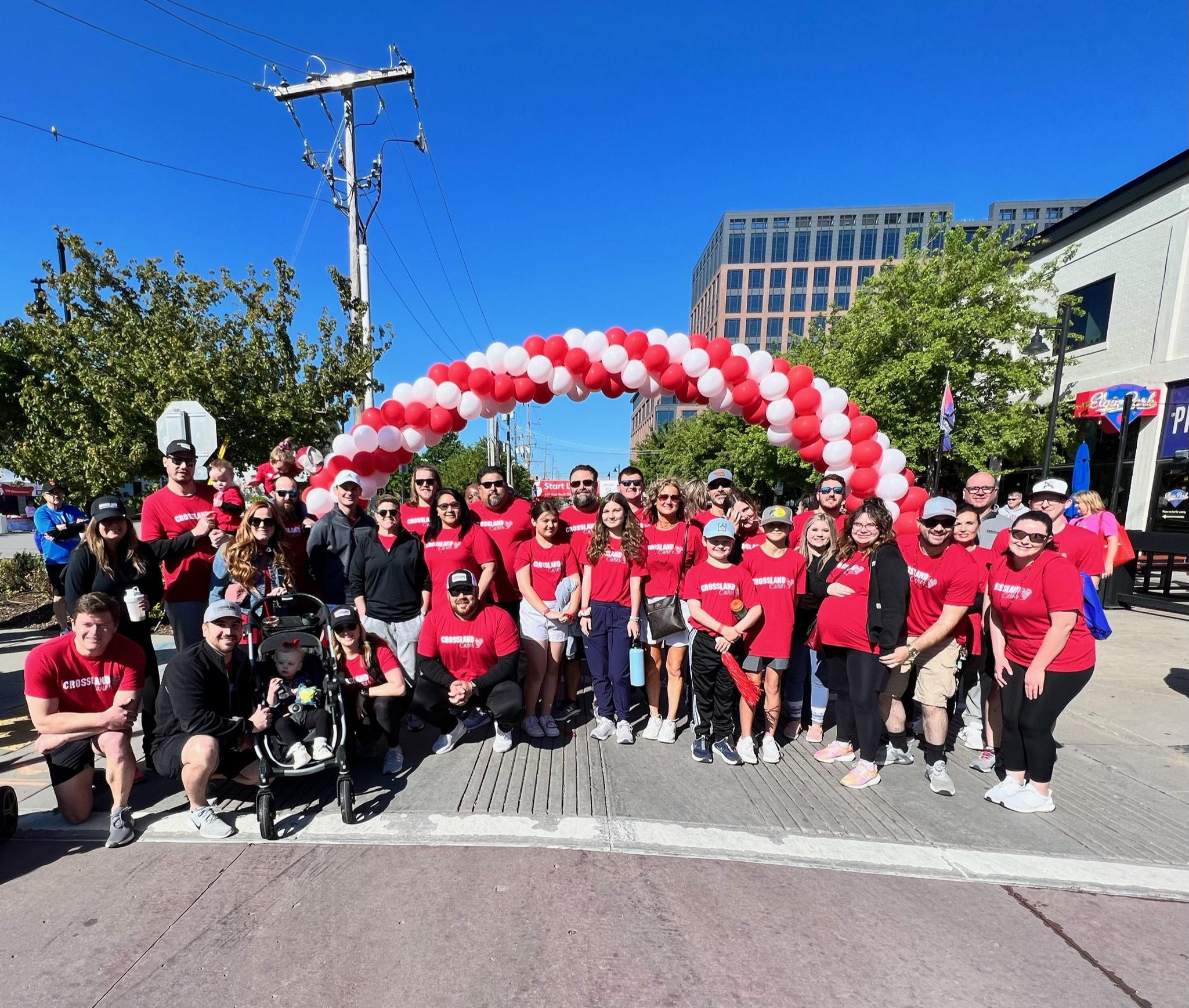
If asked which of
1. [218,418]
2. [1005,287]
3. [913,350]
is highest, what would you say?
[1005,287]

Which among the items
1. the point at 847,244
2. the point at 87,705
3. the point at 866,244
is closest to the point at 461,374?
the point at 87,705

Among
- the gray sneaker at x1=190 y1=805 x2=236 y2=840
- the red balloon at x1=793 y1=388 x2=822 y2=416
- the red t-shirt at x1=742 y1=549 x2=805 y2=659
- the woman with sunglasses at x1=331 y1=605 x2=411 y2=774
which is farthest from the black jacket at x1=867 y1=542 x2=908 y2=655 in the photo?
the gray sneaker at x1=190 y1=805 x2=236 y2=840

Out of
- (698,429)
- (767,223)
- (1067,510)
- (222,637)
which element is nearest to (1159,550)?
(1067,510)

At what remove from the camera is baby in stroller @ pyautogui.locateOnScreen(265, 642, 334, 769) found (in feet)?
10.7

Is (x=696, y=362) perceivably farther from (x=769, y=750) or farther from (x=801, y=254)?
(x=801, y=254)

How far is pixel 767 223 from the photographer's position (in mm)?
80562

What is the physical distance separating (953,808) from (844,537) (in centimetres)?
179

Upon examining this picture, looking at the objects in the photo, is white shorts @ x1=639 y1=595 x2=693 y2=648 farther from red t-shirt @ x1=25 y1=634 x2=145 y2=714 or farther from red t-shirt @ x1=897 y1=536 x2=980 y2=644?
red t-shirt @ x1=25 y1=634 x2=145 y2=714

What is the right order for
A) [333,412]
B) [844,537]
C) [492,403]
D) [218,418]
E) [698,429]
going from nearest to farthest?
[844,537] < [492,403] < [218,418] < [333,412] < [698,429]

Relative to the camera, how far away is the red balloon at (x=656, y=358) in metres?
5.73

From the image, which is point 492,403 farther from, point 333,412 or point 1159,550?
point 1159,550

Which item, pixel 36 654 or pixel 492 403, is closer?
pixel 36 654

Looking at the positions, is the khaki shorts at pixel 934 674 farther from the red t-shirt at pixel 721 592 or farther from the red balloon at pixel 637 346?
the red balloon at pixel 637 346

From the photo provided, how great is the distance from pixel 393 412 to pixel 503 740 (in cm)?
354
